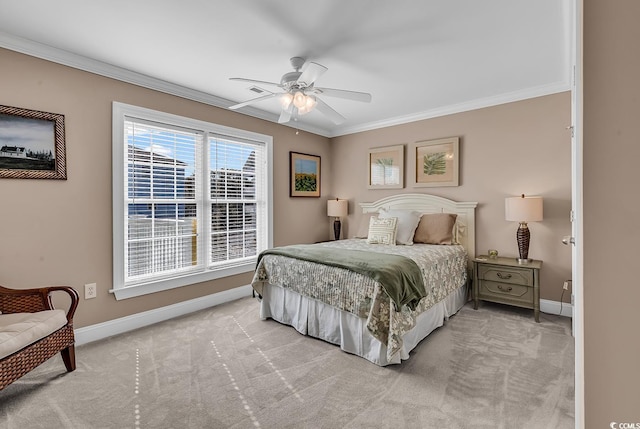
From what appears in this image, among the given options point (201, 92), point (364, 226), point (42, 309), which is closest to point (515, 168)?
point (364, 226)

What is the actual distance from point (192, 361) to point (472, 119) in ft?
13.6

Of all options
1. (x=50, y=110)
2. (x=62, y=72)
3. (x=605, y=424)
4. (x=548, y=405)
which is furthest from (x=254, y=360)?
(x=62, y=72)

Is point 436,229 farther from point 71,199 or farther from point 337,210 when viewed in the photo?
point 71,199

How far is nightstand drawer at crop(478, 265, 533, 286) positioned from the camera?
3174 millimetres

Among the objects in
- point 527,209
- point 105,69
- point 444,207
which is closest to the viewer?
point 105,69

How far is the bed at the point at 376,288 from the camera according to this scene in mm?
2291

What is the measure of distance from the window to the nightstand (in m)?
2.81

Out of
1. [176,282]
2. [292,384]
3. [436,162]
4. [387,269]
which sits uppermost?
[436,162]

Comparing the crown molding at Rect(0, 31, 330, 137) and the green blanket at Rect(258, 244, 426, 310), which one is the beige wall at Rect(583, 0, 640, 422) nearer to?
the green blanket at Rect(258, 244, 426, 310)

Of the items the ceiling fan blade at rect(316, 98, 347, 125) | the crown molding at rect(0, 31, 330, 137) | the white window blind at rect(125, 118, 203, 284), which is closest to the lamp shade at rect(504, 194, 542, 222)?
the ceiling fan blade at rect(316, 98, 347, 125)

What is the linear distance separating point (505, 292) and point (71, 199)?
175 inches

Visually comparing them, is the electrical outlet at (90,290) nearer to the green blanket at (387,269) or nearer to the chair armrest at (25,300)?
the chair armrest at (25,300)

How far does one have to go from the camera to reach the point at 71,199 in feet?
8.70

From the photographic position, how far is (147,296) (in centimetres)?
315
